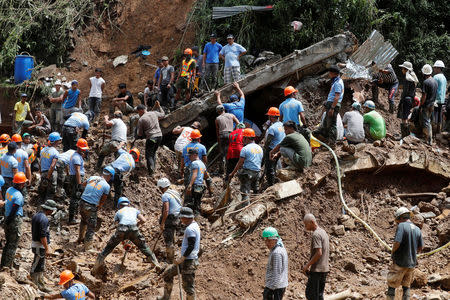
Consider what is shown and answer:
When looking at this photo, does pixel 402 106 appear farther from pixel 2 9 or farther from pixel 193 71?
pixel 2 9

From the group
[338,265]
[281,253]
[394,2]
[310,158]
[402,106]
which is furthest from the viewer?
[394,2]

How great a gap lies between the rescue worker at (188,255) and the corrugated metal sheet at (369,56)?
302 inches

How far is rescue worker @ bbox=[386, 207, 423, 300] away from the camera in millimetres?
9797

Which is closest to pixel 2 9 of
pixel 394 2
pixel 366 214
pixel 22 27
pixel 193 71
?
pixel 22 27

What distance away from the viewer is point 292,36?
58.7 feet

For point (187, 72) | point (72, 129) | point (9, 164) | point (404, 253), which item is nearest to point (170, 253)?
point (9, 164)

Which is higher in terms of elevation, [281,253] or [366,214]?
[281,253]

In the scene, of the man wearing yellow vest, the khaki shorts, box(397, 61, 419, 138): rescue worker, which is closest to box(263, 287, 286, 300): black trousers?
the khaki shorts

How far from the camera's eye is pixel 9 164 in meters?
13.6

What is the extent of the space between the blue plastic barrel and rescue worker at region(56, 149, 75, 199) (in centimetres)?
Answer: 659

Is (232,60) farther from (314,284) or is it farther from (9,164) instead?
(314,284)

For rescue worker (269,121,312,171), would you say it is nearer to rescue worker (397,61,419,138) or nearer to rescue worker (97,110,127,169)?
rescue worker (397,61,419,138)

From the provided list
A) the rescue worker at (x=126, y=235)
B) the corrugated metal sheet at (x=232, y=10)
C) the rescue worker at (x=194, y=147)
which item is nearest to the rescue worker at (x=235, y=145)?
the rescue worker at (x=194, y=147)

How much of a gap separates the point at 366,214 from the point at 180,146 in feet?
14.7
